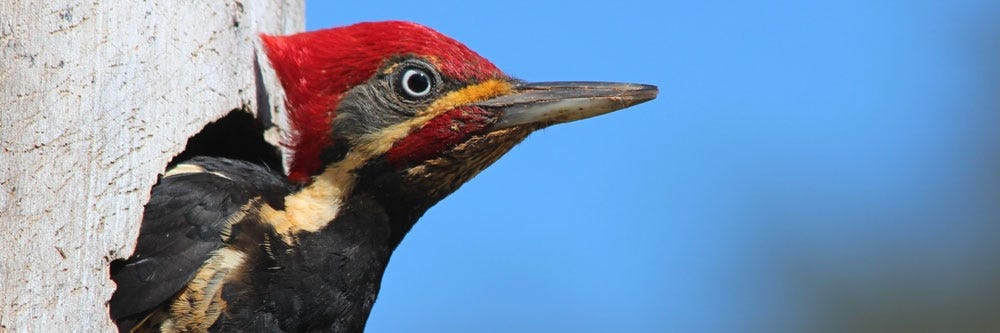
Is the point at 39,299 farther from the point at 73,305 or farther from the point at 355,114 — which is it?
the point at 355,114

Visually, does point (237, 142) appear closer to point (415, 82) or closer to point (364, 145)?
point (364, 145)

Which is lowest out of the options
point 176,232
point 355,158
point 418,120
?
point 176,232

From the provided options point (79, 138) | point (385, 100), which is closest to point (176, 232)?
point (79, 138)

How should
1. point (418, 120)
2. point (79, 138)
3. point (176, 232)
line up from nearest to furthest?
point (79, 138)
point (176, 232)
point (418, 120)

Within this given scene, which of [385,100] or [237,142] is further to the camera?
[237,142]

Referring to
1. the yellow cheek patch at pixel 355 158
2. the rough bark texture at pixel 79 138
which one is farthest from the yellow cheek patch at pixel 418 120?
the rough bark texture at pixel 79 138

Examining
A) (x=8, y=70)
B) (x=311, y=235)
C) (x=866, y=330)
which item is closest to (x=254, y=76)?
(x=311, y=235)

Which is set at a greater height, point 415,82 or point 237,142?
point 415,82

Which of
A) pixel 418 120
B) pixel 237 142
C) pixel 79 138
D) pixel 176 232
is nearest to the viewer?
pixel 79 138

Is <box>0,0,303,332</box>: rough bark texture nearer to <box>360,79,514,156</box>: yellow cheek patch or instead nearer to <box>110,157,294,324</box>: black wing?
<box>110,157,294,324</box>: black wing
